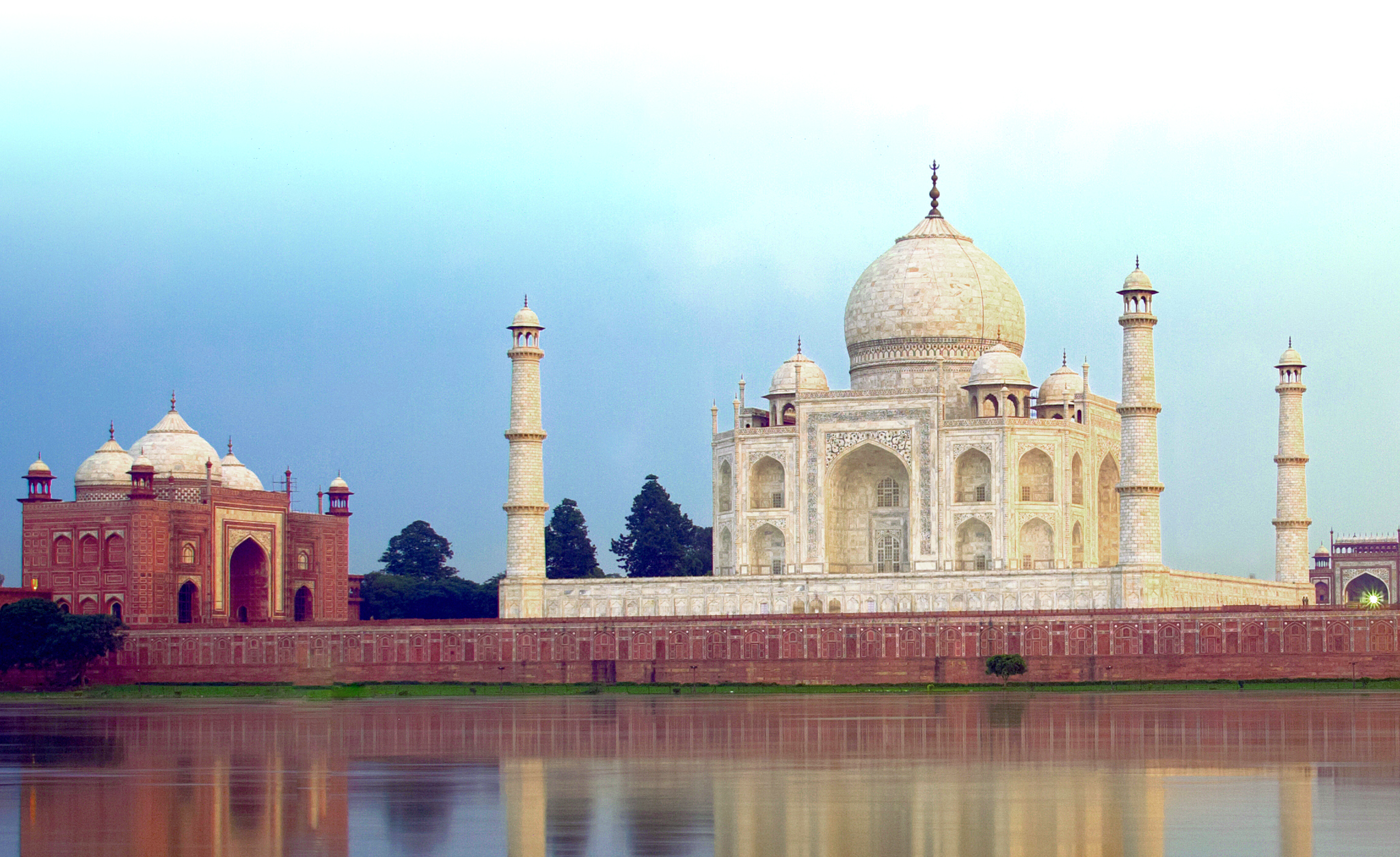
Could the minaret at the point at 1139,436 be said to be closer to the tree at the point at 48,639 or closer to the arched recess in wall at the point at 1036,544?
the arched recess in wall at the point at 1036,544

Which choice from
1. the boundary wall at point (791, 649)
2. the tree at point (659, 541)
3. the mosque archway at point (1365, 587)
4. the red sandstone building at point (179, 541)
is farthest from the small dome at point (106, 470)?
the mosque archway at point (1365, 587)

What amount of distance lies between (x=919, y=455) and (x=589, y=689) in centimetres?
1009

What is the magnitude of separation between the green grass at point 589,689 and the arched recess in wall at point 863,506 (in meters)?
7.43

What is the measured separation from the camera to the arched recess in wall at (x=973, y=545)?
44.0 meters

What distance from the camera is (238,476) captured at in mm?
54812

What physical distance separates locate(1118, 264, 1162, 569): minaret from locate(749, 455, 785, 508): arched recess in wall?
30.4ft

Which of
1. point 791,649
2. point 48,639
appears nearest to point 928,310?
point 791,649

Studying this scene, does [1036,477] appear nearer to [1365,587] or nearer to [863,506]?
[863,506]

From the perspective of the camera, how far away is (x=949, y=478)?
4412 centimetres

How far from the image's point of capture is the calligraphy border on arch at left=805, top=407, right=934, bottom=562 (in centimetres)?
4419

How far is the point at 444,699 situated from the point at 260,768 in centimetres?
1885

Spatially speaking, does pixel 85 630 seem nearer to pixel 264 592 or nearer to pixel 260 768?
pixel 264 592

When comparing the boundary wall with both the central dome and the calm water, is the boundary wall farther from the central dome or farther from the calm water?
the calm water

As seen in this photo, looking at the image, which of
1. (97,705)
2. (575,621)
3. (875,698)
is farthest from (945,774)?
(575,621)
